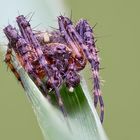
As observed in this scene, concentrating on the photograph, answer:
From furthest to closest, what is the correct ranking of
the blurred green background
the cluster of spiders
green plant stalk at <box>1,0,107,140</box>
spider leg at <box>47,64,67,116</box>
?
the blurred green background → the cluster of spiders → spider leg at <box>47,64,67,116</box> → green plant stalk at <box>1,0,107,140</box>

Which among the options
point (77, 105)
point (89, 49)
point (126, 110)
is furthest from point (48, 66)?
point (126, 110)

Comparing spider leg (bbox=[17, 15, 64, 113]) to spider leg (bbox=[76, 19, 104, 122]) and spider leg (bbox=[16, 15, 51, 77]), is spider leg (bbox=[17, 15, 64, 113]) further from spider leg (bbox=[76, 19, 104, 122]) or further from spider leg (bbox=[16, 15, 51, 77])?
spider leg (bbox=[76, 19, 104, 122])

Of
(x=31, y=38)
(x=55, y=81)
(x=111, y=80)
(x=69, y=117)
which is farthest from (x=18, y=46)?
(x=111, y=80)

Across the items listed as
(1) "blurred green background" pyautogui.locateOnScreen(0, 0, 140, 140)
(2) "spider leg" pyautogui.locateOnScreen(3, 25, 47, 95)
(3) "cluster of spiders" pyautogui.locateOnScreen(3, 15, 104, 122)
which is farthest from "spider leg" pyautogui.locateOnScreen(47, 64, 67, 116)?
(1) "blurred green background" pyautogui.locateOnScreen(0, 0, 140, 140)

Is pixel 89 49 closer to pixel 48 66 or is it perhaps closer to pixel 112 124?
pixel 48 66

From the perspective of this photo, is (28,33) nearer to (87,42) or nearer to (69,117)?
(87,42)

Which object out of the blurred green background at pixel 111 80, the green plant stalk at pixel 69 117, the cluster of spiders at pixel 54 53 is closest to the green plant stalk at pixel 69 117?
the green plant stalk at pixel 69 117

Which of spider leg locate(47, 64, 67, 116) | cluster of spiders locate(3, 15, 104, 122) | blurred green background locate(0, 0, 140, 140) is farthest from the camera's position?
blurred green background locate(0, 0, 140, 140)
